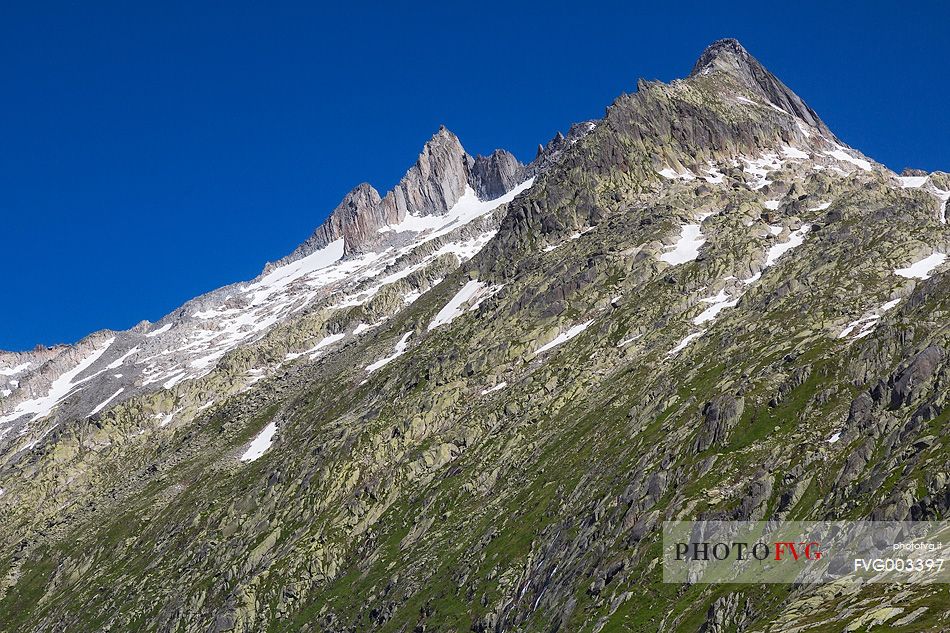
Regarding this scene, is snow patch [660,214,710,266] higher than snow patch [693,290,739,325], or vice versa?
snow patch [660,214,710,266]

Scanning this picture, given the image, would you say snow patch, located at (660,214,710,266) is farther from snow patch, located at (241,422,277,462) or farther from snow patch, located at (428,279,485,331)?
snow patch, located at (241,422,277,462)

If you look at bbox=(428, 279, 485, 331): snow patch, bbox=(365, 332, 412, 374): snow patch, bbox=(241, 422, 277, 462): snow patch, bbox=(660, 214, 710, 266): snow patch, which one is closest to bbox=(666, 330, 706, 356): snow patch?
bbox=(660, 214, 710, 266): snow patch

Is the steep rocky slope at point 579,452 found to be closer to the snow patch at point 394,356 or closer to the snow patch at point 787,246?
the snow patch at point 787,246

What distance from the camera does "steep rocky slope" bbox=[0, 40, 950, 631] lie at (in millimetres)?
72562

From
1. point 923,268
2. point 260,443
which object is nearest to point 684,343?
point 923,268

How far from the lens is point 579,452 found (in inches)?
4173

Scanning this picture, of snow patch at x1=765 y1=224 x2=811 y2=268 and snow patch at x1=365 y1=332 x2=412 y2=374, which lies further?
snow patch at x1=365 y1=332 x2=412 y2=374

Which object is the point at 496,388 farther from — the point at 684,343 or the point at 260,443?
the point at 260,443

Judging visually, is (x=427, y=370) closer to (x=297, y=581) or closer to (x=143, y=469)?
(x=297, y=581)

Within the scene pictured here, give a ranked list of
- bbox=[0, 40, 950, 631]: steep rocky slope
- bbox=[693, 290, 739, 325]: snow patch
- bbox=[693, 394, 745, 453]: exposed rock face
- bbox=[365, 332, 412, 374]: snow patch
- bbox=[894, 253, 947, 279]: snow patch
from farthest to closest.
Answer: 1. bbox=[365, 332, 412, 374]: snow patch
2. bbox=[693, 290, 739, 325]: snow patch
3. bbox=[894, 253, 947, 279]: snow patch
4. bbox=[693, 394, 745, 453]: exposed rock face
5. bbox=[0, 40, 950, 631]: steep rocky slope

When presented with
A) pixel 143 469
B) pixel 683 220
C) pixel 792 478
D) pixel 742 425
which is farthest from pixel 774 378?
pixel 143 469

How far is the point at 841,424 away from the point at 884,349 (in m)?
11.6

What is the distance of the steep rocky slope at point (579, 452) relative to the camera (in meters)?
72.6

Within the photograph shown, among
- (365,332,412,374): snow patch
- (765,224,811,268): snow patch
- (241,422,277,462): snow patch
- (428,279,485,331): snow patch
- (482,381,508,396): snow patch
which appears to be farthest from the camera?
(428,279,485,331): snow patch
